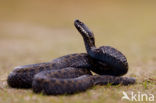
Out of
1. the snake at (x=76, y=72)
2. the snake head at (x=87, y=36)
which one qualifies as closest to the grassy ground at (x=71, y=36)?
the snake at (x=76, y=72)

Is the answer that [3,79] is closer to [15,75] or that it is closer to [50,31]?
[15,75]

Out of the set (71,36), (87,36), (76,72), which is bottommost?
(71,36)

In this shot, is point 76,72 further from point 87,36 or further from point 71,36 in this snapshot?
point 71,36

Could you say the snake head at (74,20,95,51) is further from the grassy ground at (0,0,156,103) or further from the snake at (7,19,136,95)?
the grassy ground at (0,0,156,103)

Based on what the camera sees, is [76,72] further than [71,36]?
No

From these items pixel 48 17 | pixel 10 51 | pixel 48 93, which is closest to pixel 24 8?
pixel 48 17

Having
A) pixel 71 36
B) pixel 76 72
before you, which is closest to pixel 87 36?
pixel 76 72

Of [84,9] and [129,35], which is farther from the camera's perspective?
[84,9]
